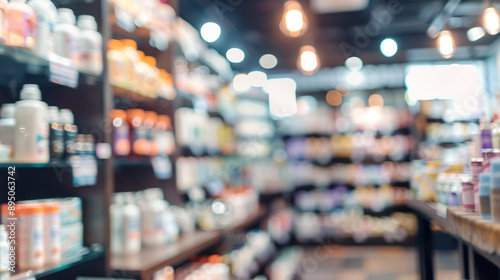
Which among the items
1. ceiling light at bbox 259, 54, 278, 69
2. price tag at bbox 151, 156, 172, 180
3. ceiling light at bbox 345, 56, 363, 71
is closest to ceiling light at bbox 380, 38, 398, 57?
ceiling light at bbox 345, 56, 363, 71

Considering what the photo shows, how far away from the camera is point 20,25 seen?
157cm

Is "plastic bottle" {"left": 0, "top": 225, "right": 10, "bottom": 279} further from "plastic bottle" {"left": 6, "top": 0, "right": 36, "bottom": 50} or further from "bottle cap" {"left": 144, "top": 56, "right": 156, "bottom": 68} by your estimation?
"bottle cap" {"left": 144, "top": 56, "right": 156, "bottom": 68}

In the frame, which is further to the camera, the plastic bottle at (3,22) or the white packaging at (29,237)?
the white packaging at (29,237)

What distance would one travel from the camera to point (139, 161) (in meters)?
2.71

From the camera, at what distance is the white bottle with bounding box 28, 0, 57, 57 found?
67.0 inches

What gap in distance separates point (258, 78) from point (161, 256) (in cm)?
617

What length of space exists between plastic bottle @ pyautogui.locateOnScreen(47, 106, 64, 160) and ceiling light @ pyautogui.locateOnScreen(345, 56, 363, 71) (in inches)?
261

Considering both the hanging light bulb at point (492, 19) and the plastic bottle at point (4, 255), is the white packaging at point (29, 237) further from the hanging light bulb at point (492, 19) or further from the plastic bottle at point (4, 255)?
the hanging light bulb at point (492, 19)

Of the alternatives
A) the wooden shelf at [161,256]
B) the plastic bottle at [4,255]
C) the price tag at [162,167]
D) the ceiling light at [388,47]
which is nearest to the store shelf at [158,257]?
the wooden shelf at [161,256]

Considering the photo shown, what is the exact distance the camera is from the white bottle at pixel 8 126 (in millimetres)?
1592

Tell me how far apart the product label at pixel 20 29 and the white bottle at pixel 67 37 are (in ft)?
0.73

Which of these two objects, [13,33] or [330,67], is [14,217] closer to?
[13,33]

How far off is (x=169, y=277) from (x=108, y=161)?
106 cm

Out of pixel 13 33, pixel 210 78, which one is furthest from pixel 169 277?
pixel 210 78
